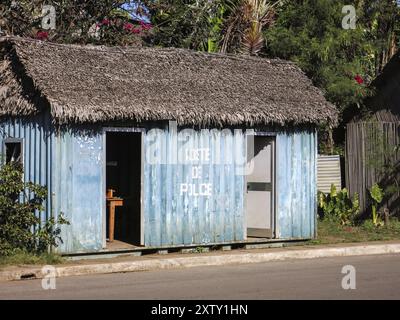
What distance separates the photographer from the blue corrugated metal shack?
47.9 ft

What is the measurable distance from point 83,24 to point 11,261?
11.8 m

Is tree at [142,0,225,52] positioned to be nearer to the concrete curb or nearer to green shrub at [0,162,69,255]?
the concrete curb

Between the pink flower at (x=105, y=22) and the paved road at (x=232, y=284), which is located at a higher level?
the pink flower at (x=105, y=22)

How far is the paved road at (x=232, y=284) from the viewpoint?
36.1 feet

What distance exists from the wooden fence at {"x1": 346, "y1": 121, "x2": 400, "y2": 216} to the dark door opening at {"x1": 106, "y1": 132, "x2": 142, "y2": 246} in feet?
22.0

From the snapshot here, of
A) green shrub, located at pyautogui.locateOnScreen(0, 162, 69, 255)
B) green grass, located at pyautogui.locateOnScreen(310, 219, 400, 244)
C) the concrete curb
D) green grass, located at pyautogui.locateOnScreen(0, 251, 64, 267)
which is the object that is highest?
green shrub, located at pyautogui.locateOnScreen(0, 162, 69, 255)

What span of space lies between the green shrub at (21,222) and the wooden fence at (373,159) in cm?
966

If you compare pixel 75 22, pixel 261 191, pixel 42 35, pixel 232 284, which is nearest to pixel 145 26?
pixel 75 22

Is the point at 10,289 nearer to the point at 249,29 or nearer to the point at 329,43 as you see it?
the point at 329,43

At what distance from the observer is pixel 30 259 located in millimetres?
13828

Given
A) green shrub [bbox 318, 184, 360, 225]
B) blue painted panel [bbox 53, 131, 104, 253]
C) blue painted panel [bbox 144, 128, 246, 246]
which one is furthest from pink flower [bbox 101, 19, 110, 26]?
blue painted panel [bbox 53, 131, 104, 253]

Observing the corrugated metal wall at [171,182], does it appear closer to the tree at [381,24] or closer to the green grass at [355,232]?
the green grass at [355,232]

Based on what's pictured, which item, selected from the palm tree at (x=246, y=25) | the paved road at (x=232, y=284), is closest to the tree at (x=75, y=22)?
the palm tree at (x=246, y=25)

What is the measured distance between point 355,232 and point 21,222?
8.49m
